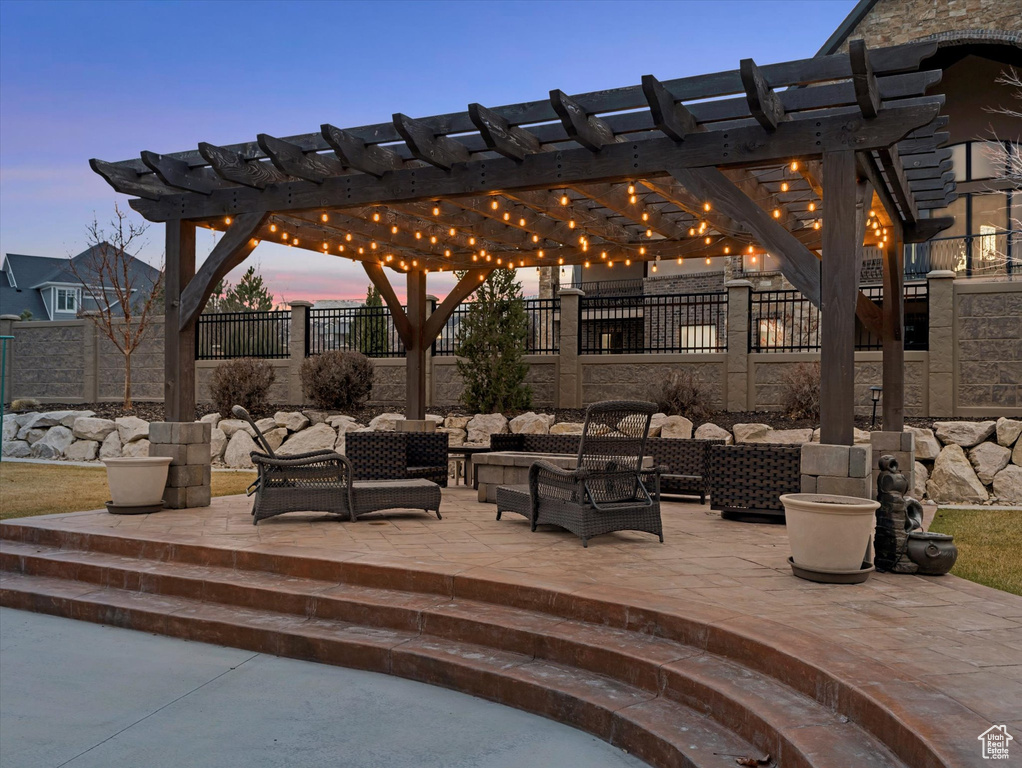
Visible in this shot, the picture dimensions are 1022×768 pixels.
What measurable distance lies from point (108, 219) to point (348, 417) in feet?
35.4

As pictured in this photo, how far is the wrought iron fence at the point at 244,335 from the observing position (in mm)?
16766

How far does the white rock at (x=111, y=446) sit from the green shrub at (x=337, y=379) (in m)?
3.47

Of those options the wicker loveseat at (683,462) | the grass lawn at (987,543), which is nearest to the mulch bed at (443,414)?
the grass lawn at (987,543)

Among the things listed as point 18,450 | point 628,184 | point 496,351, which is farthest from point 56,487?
point 628,184

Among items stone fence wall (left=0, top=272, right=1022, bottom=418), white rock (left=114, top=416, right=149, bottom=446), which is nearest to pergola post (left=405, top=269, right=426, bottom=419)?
stone fence wall (left=0, top=272, right=1022, bottom=418)

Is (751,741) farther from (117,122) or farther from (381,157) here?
(117,122)

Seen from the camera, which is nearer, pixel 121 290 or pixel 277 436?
pixel 277 436

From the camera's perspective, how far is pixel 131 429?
47.7 ft

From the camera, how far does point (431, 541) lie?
6070mm

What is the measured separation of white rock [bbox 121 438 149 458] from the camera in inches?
557

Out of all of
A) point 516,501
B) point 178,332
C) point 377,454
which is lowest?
point 516,501

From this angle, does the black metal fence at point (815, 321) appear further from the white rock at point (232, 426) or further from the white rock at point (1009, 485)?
the white rock at point (232, 426)

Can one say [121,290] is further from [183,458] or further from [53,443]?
[183,458]

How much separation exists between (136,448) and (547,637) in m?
12.3
